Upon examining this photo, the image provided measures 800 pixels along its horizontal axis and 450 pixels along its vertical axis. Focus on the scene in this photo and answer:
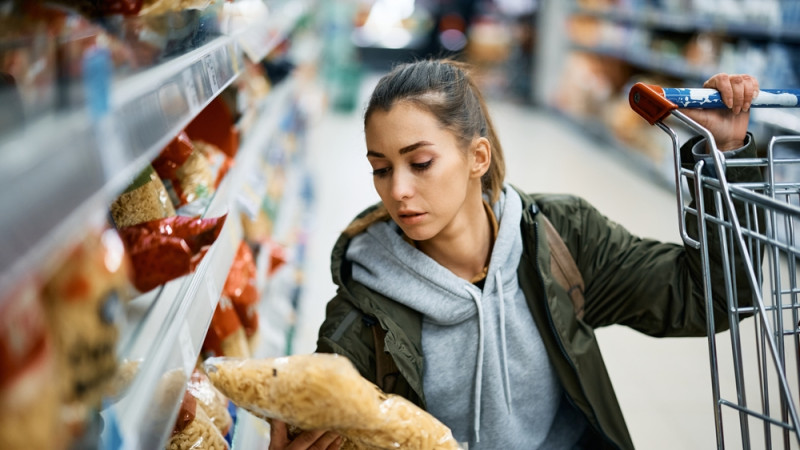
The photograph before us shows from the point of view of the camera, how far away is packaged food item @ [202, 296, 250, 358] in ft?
5.47

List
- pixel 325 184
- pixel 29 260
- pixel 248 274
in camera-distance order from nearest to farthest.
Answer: pixel 29 260, pixel 248 274, pixel 325 184

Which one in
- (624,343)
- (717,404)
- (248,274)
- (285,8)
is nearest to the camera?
(717,404)

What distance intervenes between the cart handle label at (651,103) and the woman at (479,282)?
0.10 metres

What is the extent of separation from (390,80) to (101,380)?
84 centimetres

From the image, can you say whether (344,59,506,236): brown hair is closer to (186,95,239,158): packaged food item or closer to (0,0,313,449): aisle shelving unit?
(0,0,313,449): aisle shelving unit

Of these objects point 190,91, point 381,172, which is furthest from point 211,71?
point 381,172

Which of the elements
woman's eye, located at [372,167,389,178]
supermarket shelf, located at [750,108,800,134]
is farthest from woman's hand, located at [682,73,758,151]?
supermarket shelf, located at [750,108,800,134]

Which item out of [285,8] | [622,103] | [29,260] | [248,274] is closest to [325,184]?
[285,8]

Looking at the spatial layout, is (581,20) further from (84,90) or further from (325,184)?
(84,90)

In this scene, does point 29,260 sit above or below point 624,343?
above

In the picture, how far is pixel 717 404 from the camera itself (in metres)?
1.15

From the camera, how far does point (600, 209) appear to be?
491 cm

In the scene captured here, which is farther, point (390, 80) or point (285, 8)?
point (285, 8)

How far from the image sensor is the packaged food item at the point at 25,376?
1.74 ft
